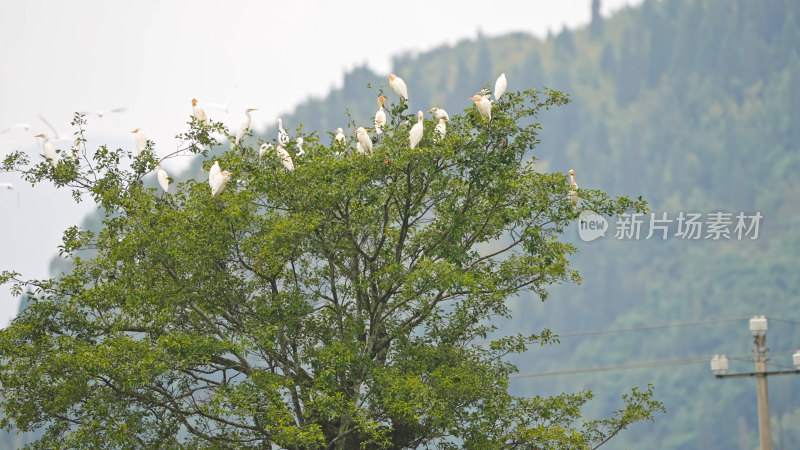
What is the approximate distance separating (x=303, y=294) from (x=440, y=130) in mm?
2374

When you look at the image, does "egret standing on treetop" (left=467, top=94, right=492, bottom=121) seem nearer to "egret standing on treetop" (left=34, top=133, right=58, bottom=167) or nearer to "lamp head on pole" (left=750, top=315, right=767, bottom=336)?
"lamp head on pole" (left=750, top=315, right=767, bottom=336)

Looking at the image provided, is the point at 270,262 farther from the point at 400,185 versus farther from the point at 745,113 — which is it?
the point at 745,113

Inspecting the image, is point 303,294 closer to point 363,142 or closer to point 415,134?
point 363,142

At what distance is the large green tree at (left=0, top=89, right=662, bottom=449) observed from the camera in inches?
458

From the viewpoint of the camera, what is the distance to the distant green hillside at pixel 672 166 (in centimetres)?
9575

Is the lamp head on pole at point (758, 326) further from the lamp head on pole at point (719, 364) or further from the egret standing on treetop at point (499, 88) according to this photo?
the egret standing on treetop at point (499, 88)

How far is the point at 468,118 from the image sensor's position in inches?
481

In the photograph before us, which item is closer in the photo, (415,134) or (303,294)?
(415,134)

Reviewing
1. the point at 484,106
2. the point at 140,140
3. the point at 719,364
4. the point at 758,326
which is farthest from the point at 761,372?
the point at 140,140

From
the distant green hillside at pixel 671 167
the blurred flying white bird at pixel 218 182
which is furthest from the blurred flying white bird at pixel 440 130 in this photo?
the distant green hillside at pixel 671 167

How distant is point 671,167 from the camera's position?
127m

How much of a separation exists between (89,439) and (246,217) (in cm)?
278

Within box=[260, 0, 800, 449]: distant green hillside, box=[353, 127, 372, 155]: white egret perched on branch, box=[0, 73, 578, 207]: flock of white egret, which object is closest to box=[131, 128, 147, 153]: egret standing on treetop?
box=[0, 73, 578, 207]: flock of white egret

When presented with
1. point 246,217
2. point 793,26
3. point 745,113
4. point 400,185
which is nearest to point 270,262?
point 246,217
